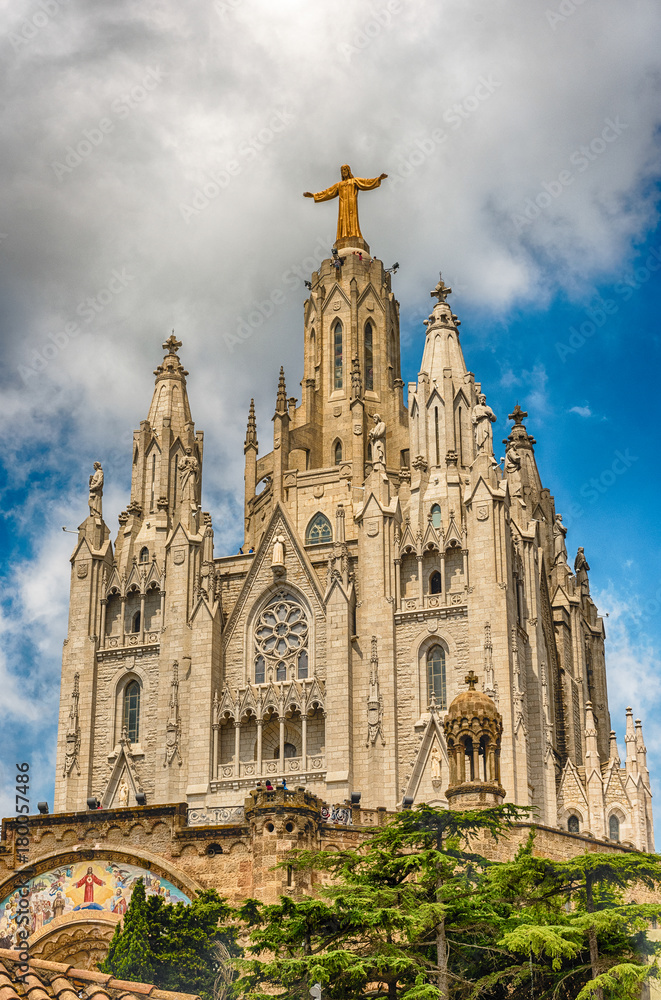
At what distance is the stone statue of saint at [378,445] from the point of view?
2245 inches

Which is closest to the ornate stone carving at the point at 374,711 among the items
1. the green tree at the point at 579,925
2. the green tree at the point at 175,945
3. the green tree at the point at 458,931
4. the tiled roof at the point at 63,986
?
the green tree at the point at 175,945

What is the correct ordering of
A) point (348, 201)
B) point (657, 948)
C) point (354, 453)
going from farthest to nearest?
point (348, 201)
point (354, 453)
point (657, 948)

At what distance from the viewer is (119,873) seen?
38.9 meters

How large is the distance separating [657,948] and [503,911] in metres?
3.24

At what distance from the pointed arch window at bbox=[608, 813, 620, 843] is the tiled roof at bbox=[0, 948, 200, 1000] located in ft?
87.2

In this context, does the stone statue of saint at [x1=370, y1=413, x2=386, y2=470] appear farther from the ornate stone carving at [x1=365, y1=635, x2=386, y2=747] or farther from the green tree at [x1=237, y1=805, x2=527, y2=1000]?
the green tree at [x1=237, y1=805, x2=527, y2=1000]

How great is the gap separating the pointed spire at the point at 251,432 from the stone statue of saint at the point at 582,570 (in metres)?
16.0

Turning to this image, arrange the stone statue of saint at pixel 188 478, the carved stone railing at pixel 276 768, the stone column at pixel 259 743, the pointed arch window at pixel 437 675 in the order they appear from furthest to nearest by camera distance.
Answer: the stone statue of saint at pixel 188 478 < the stone column at pixel 259 743 < the carved stone railing at pixel 276 768 < the pointed arch window at pixel 437 675

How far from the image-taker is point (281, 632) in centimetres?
5659

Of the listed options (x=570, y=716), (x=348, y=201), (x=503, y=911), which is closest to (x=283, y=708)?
(x=570, y=716)

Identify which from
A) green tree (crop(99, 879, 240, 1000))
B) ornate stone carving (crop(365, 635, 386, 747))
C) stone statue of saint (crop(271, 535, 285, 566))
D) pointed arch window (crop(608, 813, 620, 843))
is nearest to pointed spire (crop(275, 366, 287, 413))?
stone statue of saint (crop(271, 535, 285, 566))

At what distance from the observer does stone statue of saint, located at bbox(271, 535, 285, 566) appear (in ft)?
188

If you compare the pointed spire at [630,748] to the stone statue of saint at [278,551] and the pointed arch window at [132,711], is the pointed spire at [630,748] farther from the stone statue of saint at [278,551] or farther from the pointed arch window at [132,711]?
the pointed arch window at [132,711]

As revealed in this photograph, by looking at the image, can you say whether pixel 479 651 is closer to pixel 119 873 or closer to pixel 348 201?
pixel 119 873
